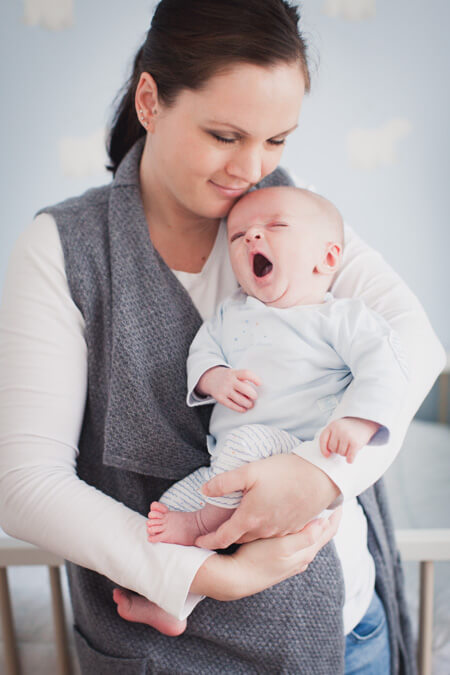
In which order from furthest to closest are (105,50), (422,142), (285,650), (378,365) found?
(422,142), (105,50), (285,650), (378,365)

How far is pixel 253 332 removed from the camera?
934 mm

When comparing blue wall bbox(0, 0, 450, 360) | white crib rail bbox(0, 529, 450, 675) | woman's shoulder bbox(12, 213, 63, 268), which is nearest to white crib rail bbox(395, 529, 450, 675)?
white crib rail bbox(0, 529, 450, 675)

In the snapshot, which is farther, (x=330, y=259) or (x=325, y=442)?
(x=330, y=259)

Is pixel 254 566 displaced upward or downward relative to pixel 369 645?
upward

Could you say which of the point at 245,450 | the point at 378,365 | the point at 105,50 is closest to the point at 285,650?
the point at 245,450

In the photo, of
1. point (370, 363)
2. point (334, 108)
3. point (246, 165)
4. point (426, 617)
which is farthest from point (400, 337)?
point (334, 108)

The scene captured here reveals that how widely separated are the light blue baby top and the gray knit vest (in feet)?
0.20

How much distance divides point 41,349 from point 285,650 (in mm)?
599

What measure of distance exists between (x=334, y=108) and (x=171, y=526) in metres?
1.86

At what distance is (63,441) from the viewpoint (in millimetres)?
902

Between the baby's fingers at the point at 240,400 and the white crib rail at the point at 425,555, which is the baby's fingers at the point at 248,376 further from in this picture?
the white crib rail at the point at 425,555

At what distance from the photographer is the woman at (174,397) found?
2.67 feet

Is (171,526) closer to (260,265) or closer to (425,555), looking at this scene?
(260,265)

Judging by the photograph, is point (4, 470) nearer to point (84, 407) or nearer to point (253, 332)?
point (84, 407)
